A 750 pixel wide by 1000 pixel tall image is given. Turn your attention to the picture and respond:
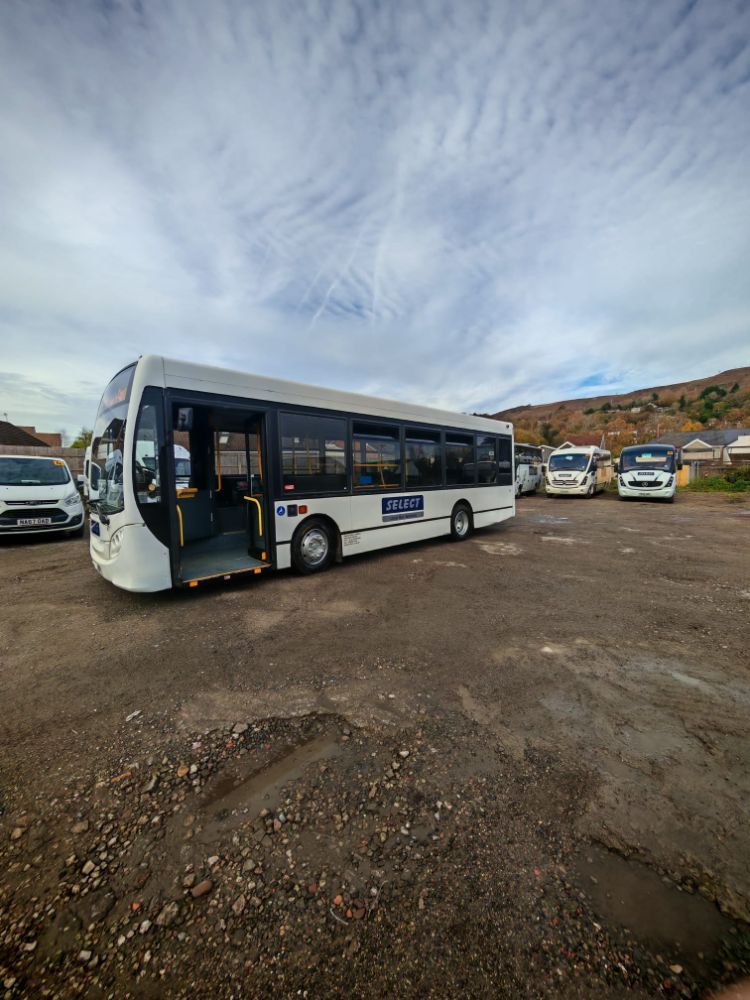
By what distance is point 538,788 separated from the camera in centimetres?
226

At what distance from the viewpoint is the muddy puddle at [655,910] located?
153cm

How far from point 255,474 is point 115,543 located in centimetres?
306

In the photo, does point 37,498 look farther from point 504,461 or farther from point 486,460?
point 504,461

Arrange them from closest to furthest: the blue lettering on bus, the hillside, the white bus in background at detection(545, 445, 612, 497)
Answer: the blue lettering on bus
the white bus in background at detection(545, 445, 612, 497)
the hillside

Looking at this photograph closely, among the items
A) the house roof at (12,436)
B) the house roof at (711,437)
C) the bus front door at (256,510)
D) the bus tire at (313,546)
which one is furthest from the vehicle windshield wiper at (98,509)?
the house roof at (711,437)

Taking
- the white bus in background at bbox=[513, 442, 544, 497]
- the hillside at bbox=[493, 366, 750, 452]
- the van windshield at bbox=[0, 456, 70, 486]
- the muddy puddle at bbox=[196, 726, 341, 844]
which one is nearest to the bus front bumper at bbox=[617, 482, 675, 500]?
the white bus in background at bbox=[513, 442, 544, 497]

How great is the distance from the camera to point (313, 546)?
677 cm

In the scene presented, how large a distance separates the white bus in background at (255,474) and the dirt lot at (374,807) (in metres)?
1.31

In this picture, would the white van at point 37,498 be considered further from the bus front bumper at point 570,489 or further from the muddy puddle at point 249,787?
the bus front bumper at point 570,489

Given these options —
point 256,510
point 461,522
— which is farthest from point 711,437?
point 256,510

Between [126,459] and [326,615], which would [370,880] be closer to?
[326,615]

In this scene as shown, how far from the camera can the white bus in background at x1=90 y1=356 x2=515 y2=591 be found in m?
5.03

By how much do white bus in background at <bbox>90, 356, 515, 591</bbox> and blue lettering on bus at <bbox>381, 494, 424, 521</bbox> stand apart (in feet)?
0.09

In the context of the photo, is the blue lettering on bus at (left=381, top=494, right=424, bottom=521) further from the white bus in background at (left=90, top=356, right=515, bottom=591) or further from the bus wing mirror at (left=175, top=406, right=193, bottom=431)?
the bus wing mirror at (left=175, top=406, right=193, bottom=431)
